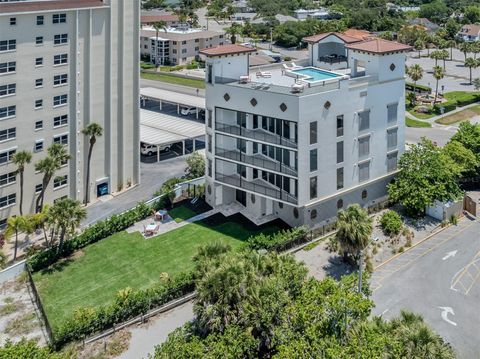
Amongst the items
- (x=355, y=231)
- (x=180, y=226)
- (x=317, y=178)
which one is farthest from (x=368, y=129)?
(x=180, y=226)

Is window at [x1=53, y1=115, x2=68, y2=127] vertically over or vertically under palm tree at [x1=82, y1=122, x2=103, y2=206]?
over

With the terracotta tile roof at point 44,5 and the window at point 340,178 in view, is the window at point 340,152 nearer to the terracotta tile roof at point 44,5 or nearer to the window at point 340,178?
the window at point 340,178

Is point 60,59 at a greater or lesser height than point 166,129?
greater

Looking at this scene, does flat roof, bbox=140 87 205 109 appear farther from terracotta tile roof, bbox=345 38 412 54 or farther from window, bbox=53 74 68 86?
terracotta tile roof, bbox=345 38 412 54

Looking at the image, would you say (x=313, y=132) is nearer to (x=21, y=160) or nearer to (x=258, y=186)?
(x=258, y=186)

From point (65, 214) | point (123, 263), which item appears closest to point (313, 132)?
point (123, 263)

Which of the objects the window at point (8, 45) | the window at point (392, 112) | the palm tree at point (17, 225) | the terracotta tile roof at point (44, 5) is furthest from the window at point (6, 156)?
the window at point (392, 112)

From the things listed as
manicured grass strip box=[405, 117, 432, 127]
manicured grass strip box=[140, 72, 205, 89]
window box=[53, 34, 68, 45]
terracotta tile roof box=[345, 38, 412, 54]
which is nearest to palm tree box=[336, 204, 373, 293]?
terracotta tile roof box=[345, 38, 412, 54]
